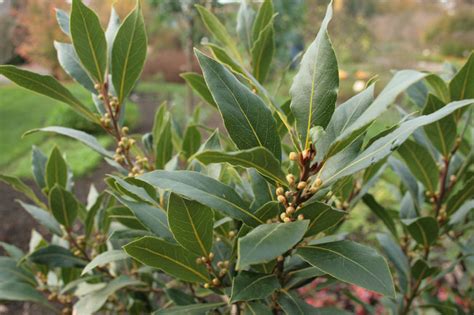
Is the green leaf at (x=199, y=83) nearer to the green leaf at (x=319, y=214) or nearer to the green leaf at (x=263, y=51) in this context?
the green leaf at (x=263, y=51)

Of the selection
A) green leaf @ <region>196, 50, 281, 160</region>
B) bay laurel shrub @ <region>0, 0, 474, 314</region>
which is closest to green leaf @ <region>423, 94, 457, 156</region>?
bay laurel shrub @ <region>0, 0, 474, 314</region>

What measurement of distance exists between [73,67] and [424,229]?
0.92 metres

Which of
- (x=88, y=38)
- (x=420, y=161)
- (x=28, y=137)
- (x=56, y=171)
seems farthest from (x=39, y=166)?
(x=28, y=137)

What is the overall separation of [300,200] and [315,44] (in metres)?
0.25

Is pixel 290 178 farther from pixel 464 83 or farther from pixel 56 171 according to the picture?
pixel 56 171

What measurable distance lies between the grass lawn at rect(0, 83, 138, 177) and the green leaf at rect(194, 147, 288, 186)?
512 centimetres

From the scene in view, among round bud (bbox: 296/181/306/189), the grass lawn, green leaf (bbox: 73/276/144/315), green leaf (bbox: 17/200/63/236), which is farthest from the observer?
the grass lawn

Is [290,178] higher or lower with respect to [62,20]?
lower

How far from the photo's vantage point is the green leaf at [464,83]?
3.10 ft

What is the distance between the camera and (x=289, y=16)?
990 centimetres

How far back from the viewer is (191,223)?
2.56 feet

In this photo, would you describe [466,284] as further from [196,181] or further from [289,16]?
[289,16]

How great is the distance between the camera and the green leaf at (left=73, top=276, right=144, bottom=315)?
40.2 inches

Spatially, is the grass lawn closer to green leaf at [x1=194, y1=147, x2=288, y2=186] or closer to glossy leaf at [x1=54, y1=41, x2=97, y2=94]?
glossy leaf at [x1=54, y1=41, x2=97, y2=94]
